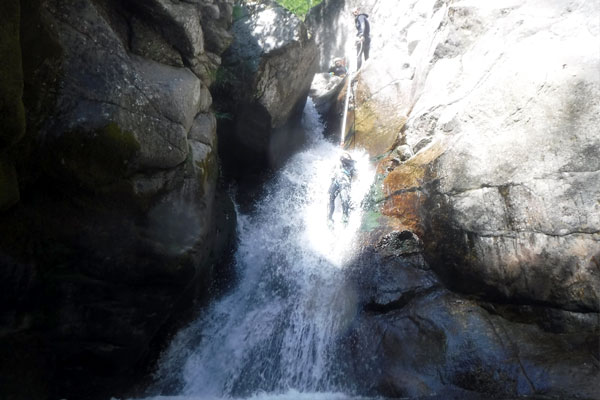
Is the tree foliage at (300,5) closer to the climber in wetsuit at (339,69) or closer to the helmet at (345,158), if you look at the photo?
the climber in wetsuit at (339,69)

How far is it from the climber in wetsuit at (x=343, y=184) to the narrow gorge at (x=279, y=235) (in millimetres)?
213

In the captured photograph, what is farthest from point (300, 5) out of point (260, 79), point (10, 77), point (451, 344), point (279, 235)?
point (451, 344)

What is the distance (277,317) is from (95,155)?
3.87 metres

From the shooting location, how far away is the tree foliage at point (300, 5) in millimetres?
17531

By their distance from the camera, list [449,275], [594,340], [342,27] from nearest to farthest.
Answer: [594,340] → [449,275] → [342,27]

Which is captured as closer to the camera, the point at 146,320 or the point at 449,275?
the point at 146,320

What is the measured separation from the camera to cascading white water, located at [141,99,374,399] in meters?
5.59

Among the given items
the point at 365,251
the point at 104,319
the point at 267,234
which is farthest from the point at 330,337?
the point at 104,319

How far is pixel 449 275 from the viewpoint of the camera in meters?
5.65

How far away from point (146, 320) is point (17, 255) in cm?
186

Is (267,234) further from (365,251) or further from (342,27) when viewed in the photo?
(342,27)

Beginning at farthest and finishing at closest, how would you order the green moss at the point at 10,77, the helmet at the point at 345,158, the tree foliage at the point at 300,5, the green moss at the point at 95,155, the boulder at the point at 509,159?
the tree foliage at the point at 300,5 → the helmet at the point at 345,158 → the boulder at the point at 509,159 → the green moss at the point at 95,155 → the green moss at the point at 10,77

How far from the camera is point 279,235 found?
7852mm

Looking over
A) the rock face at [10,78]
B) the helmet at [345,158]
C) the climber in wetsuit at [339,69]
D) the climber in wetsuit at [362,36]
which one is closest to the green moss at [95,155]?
the rock face at [10,78]
